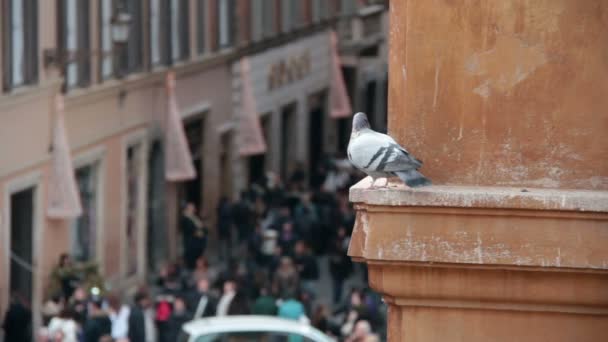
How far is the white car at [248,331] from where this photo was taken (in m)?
20.8

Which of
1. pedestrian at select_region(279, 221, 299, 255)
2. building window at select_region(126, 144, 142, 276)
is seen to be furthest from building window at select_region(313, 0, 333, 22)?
building window at select_region(126, 144, 142, 276)

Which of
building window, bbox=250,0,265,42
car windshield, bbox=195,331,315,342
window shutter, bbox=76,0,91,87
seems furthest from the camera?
building window, bbox=250,0,265,42

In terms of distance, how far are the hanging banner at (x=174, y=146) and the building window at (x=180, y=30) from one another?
1857 mm

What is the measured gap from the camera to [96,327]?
22.5 meters

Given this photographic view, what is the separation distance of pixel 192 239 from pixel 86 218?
3.91m

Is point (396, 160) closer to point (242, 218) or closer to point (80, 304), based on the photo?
point (80, 304)

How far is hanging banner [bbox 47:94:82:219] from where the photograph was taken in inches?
1120

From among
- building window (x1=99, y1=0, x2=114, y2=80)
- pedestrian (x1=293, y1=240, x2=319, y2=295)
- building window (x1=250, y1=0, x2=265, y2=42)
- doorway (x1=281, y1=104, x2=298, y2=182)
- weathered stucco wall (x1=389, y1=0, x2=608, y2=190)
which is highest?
weathered stucco wall (x1=389, y1=0, x2=608, y2=190)

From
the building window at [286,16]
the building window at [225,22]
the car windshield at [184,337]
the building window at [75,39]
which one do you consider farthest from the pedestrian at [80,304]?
the building window at [286,16]

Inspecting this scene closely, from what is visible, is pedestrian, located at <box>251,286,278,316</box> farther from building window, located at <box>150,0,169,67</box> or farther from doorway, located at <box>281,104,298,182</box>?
doorway, located at <box>281,104,298,182</box>

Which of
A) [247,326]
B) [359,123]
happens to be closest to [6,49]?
[247,326]

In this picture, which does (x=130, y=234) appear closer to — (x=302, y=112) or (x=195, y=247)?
(x=195, y=247)

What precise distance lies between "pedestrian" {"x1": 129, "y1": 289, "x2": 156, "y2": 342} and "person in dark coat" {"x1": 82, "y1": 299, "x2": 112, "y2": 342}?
1.27 ft

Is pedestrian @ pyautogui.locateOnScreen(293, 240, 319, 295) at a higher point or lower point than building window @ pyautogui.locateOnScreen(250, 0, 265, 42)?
lower
